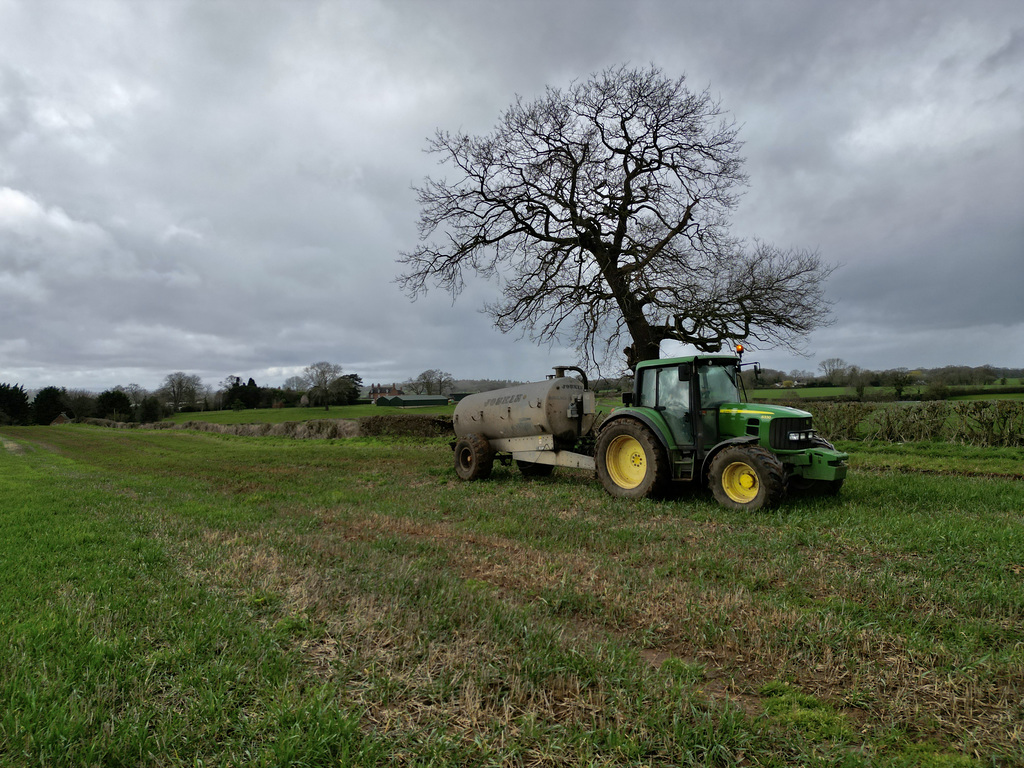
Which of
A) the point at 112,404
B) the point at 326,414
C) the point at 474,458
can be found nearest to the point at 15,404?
the point at 112,404

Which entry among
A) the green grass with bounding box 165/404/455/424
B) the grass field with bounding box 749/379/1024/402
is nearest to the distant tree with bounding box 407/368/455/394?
the green grass with bounding box 165/404/455/424

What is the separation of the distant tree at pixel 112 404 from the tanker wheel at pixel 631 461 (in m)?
80.2

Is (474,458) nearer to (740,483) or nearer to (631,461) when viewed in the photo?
(631,461)

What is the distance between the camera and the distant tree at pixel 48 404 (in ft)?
230

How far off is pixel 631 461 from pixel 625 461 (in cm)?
13

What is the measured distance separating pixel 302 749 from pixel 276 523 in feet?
18.1

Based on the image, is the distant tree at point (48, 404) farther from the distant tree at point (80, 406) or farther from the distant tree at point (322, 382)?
the distant tree at point (322, 382)

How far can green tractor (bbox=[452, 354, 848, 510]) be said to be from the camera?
8.09m

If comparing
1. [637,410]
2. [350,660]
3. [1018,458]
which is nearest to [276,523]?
[350,660]

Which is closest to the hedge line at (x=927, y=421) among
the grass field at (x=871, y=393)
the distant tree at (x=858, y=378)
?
the grass field at (x=871, y=393)

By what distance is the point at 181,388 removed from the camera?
83.6m

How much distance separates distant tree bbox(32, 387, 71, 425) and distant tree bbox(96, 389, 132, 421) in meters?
4.52

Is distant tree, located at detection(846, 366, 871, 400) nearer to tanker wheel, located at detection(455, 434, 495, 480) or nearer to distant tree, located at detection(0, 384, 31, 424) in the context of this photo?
tanker wheel, located at detection(455, 434, 495, 480)

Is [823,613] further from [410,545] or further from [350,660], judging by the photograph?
[410,545]
